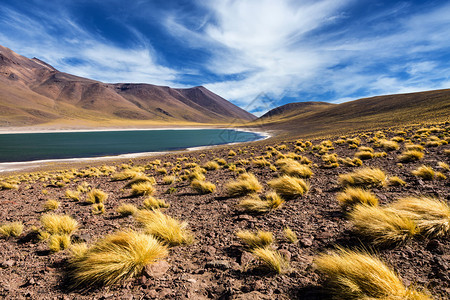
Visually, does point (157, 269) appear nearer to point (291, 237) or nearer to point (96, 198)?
point (291, 237)

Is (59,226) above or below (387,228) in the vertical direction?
below

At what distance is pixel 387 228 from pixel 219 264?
7.81ft

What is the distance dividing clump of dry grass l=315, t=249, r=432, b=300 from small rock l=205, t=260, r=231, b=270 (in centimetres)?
121

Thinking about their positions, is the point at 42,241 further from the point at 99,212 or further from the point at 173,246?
the point at 173,246

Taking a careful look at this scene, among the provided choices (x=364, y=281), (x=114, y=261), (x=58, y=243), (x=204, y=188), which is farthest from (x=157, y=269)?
(x=204, y=188)

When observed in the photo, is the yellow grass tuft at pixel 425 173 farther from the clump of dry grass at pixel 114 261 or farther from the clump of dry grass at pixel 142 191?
the clump of dry grass at pixel 142 191

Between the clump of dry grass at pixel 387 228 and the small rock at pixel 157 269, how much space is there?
9.37 feet

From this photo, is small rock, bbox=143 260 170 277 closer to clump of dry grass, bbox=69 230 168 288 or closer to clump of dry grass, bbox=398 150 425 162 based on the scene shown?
clump of dry grass, bbox=69 230 168 288

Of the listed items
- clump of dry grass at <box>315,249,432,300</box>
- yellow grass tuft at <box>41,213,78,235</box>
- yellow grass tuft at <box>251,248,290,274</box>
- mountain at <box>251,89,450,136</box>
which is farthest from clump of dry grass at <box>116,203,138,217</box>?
mountain at <box>251,89,450,136</box>

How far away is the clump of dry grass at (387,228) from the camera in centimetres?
264

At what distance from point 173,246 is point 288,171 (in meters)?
5.39

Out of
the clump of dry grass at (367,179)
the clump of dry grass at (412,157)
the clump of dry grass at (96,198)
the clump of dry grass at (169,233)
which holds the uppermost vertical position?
Answer: the clump of dry grass at (412,157)

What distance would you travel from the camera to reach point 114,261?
2635 millimetres

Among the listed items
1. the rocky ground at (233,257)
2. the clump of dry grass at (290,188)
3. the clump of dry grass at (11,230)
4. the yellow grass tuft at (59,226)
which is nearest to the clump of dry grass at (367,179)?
the rocky ground at (233,257)
